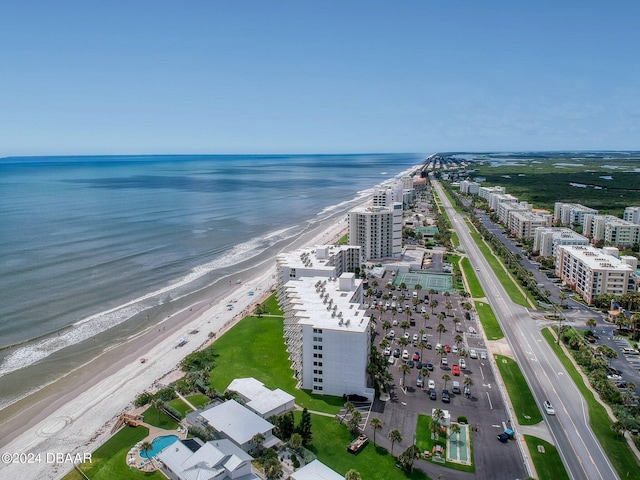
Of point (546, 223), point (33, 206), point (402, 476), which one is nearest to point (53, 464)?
point (402, 476)

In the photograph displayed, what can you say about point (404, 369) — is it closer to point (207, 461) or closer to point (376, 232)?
point (207, 461)

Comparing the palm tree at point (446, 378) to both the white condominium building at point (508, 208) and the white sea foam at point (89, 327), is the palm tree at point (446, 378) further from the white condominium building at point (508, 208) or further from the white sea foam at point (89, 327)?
the white condominium building at point (508, 208)

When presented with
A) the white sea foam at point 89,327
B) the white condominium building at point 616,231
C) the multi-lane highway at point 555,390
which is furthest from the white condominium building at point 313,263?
the white condominium building at point 616,231

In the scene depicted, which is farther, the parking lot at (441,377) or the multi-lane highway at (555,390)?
the parking lot at (441,377)

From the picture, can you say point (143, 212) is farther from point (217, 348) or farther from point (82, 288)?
point (217, 348)

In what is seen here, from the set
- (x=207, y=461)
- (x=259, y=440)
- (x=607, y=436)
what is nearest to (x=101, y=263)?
(x=259, y=440)

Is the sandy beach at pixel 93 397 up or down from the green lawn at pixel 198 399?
down
